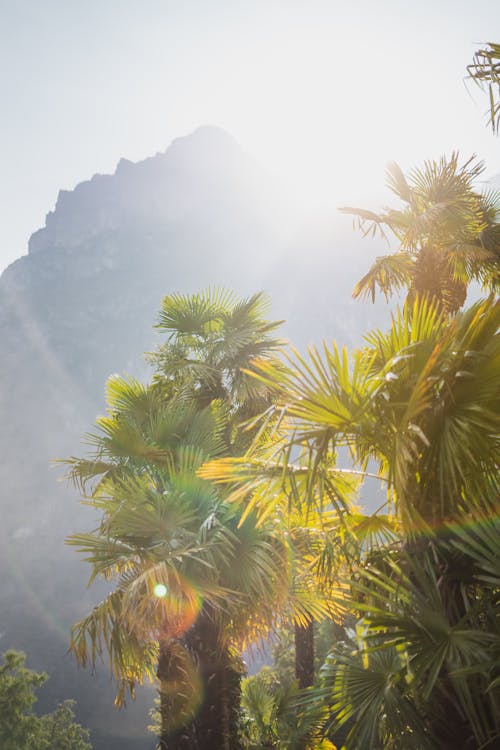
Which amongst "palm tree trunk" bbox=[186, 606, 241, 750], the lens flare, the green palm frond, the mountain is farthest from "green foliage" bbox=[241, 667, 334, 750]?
the mountain

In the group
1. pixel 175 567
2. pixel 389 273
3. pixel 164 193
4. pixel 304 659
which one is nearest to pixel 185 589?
pixel 175 567

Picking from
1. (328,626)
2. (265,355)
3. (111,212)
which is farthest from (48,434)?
(265,355)

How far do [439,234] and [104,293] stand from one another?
155m

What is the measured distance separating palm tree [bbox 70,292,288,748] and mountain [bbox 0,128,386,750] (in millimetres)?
82857

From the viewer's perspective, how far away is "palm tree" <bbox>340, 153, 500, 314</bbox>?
17.5 ft

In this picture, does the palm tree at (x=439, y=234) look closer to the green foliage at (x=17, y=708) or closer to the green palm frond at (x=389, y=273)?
the green palm frond at (x=389, y=273)

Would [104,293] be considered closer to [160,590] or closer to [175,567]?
[175,567]

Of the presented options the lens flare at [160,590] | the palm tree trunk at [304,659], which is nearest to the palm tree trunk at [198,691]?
the lens flare at [160,590]

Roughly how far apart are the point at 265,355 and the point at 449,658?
5.21 m

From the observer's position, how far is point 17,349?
13288 centimetres

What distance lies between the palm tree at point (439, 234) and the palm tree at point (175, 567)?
9.30 feet

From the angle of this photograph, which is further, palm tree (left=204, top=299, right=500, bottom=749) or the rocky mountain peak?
the rocky mountain peak

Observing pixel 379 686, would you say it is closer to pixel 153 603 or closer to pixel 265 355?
pixel 153 603

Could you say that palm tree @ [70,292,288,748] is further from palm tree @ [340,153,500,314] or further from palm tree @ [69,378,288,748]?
palm tree @ [340,153,500,314]
